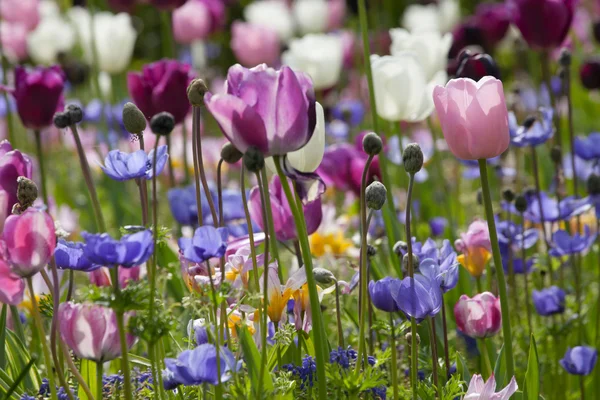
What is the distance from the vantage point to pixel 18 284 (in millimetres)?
1234

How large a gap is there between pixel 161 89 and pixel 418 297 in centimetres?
110

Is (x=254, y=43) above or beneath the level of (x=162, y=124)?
beneath

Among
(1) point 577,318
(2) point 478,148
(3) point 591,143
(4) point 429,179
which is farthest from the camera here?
(4) point 429,179

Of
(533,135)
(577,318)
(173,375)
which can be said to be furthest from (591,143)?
(173,375)

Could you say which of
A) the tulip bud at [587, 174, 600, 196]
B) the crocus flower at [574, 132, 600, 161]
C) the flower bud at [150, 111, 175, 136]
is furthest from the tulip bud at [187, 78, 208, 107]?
the crocus flower at [574, 132, 600, 161]

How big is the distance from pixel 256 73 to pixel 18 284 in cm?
44

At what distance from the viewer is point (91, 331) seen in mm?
1257

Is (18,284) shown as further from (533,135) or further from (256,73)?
(533,135)

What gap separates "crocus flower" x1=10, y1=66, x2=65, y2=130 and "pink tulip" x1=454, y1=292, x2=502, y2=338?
3.89ft

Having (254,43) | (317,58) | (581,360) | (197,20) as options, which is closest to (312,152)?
(581,360)

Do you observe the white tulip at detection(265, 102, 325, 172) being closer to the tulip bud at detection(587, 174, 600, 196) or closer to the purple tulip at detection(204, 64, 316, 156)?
the purple tulip at detection(204, 64, 316, 156)

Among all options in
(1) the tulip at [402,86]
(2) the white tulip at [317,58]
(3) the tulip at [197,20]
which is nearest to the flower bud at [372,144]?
(1) the tulip at [402,86]

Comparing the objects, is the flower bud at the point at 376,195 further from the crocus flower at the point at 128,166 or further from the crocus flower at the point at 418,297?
the crocus flower at the point at 128,166

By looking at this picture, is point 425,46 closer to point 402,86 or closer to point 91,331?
point 402,86
